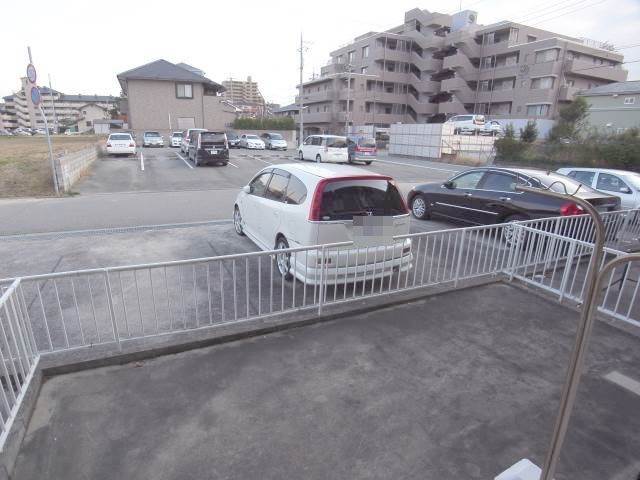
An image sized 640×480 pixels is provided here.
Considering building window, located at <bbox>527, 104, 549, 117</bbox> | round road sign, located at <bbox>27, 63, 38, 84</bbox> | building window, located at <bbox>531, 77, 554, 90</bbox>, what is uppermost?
building window, located at <bbox>531, 77, 554, 90</bbox>

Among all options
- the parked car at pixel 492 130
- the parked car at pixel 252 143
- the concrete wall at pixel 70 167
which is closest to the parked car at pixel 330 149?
the concrete wall at pixel 70 167

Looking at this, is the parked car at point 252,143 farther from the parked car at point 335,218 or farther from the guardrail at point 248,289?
the parked car at point 335,218

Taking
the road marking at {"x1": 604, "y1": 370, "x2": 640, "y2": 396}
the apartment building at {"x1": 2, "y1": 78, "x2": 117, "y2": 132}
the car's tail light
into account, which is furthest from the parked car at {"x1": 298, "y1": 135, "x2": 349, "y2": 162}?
the apartment building at {"x1": 2, "y1": 78, "x2": 117, "y2": 132}

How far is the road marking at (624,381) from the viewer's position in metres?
3.32

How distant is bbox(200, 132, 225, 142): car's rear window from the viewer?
1970 centimetres

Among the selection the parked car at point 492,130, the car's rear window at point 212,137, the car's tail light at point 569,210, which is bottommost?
the car's tail light at point 569,210

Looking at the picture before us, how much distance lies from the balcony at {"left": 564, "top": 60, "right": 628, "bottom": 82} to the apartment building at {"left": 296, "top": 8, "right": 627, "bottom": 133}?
0.31 ft

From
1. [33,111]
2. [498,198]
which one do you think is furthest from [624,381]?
[33,111]

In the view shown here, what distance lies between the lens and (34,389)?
118 inches

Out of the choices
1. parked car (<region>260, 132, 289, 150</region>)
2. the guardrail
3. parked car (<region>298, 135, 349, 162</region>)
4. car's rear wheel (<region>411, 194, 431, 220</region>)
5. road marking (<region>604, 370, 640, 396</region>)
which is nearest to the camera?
road marking (<region>604, 370, 640, 396</region>)

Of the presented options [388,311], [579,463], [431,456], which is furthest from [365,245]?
[579,463]

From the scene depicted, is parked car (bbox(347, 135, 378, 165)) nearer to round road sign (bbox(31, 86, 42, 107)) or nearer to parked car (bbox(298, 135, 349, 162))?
parked car (bbox(298, 135, 349, 162))

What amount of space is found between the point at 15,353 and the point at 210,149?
17685mm

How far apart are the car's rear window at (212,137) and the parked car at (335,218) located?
51.3 ft
